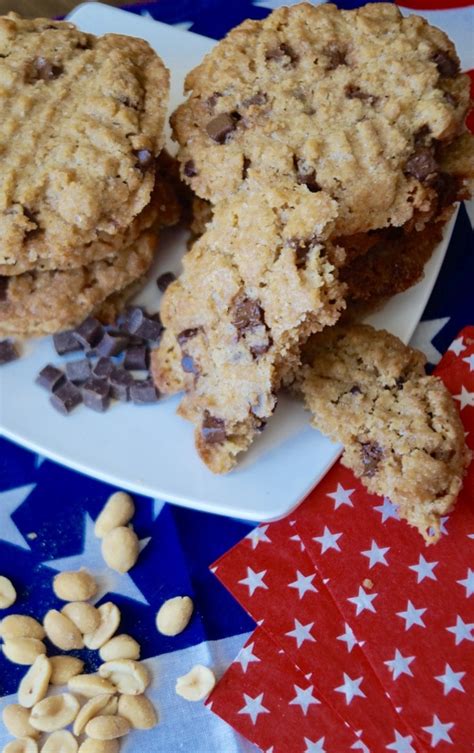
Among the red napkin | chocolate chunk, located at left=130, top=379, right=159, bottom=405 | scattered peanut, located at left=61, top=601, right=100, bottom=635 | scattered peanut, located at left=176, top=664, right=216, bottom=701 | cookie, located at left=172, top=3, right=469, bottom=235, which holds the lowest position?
scattered peanut, located at left=61, top=601, right=100, bottom=635

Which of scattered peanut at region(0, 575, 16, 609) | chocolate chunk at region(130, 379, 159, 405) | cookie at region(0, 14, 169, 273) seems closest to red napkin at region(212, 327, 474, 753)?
chocolate chunk at region(130, 379, 159, 405)

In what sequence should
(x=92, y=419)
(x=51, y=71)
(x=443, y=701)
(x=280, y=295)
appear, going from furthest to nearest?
(x=92, y=419), (x=51, y=71), (x=443, y=701), (x=280, y=295)

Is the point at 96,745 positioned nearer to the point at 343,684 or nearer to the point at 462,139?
the point at 343,684

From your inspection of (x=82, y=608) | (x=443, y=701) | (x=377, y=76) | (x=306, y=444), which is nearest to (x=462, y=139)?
(x=377, y=76)

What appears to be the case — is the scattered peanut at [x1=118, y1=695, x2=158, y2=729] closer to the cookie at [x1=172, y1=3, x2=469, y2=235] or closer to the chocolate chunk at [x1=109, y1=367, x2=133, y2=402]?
the chocolate chunk at [x1=109, y1=367, x2=133, y2=402]

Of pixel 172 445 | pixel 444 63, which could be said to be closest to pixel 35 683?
pixel 172 445

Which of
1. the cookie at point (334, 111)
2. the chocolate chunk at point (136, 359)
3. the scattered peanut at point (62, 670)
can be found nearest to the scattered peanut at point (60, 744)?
the scattered peanut at point (62, 670)
